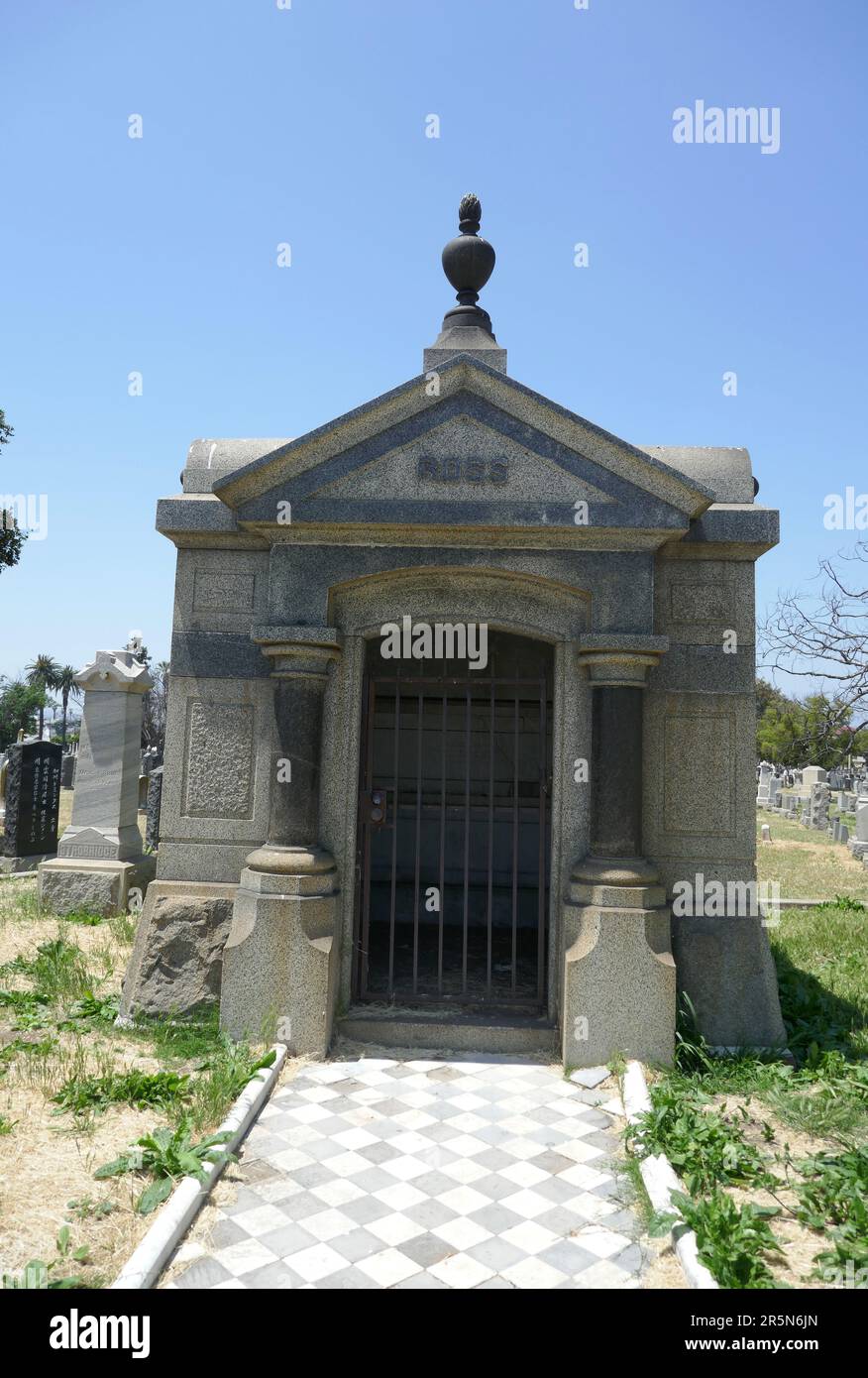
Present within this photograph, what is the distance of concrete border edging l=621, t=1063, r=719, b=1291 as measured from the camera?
2.97 m

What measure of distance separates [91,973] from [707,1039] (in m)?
4.63

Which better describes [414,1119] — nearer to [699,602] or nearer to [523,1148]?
[523,1148]

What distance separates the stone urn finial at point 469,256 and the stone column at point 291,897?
3112 mm

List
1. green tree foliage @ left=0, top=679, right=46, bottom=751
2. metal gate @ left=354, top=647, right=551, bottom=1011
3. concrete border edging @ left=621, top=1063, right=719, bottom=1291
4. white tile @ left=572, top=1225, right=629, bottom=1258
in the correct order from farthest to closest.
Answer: green tree foliage @ left=0, top=679, right=46, bottom=751
metal gate @ left=354, top=647, right=551, bottom=1011
white tile @ left=572, top=1225, right=629, bottom=1258
concrete border edging @ left=621, top=1063, right=719, bottom=1291

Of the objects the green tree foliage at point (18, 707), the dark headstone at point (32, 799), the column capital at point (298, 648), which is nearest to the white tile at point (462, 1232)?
the column capital at point (298, 648)

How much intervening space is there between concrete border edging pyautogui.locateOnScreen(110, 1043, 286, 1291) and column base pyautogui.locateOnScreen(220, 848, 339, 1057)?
59 centimetres

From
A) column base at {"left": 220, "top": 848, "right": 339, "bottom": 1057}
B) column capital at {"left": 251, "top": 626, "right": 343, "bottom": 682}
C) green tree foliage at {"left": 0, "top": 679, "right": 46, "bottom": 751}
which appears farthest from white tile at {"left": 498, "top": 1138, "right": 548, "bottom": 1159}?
green tree foliage at {"left": 0, "top": 679, "right": 46, "bottom": 751}

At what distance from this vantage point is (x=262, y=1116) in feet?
14.1

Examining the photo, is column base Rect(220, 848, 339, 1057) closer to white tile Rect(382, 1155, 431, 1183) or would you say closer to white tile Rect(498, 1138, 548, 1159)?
white tile Rect(382, 1155, 431, 1183)

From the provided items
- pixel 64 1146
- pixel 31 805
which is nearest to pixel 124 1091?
pixel 64 1146

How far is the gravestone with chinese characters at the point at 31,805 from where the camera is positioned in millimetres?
12719

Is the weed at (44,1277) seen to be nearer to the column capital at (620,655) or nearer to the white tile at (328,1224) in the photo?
the white tile at (328,1224)
